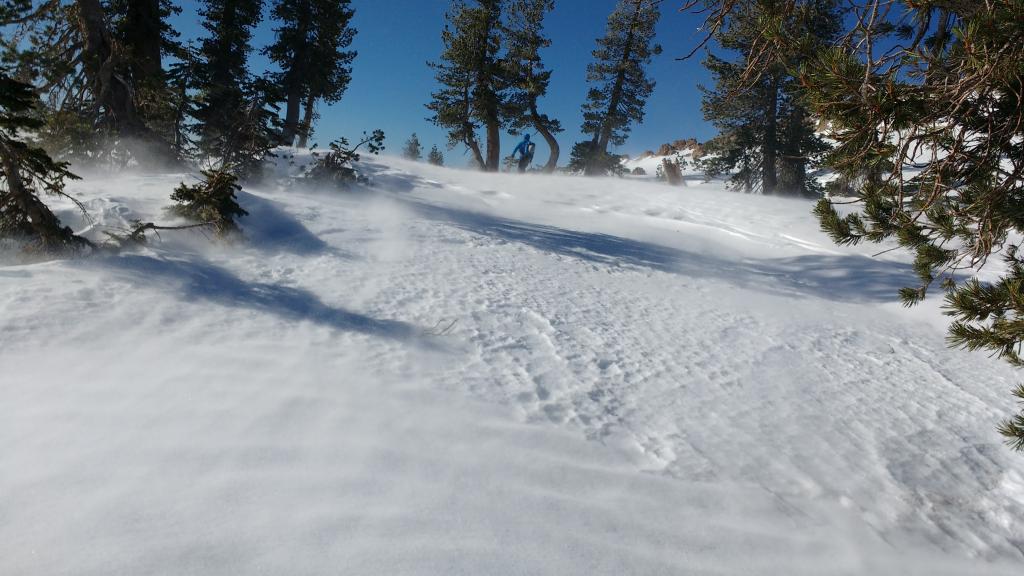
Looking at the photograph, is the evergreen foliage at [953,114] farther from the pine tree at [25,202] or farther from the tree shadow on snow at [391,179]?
the tree shadow on snow at [391,179]

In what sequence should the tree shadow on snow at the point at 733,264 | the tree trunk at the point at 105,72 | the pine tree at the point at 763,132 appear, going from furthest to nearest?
the pine tree at the point at 763,132 → the tree trunk at the point at 105,72 → the tree shadow on snow at the point at 733,264

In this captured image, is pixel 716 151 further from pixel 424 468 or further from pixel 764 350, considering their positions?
pixel 424 468

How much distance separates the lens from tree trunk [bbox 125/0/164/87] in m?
10.2

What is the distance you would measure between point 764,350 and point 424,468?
381 cm

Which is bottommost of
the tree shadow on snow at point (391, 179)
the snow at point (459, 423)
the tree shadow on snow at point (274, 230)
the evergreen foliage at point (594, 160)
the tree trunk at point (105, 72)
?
the snow at point (459, 423)

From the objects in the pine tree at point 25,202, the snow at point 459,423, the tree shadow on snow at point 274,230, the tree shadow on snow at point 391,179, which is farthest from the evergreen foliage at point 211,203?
the tree shadow on snow at point 391,179

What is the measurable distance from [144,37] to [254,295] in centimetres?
1046

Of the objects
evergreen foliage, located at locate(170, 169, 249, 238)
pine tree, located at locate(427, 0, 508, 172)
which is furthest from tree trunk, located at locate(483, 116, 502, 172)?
evergreen foliage, located at locate(170, 169, 249, 238)

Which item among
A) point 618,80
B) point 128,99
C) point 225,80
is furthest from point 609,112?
point 128,99

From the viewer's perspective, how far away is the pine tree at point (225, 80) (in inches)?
380

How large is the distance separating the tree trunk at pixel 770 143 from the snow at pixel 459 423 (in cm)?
1122

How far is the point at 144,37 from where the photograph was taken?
10727 millimetres

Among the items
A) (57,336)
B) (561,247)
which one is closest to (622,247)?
(561,247)

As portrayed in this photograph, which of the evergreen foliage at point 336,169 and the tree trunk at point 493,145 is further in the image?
the tree trunk at point 493,145
